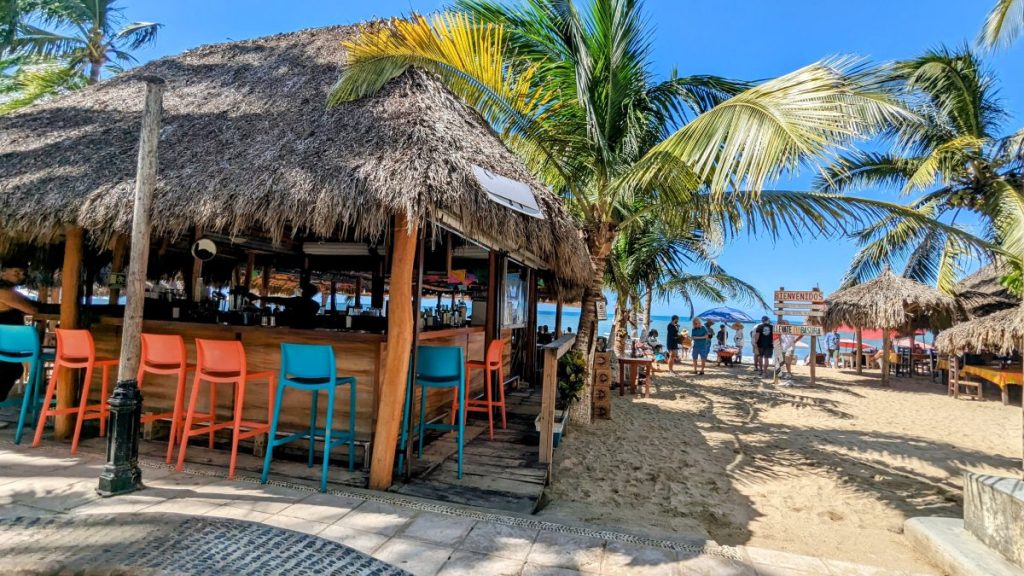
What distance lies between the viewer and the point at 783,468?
5238 mm

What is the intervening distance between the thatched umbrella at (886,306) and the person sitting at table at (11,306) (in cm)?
1602

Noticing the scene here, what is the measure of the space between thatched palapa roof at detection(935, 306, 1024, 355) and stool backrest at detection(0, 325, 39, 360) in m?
14.1

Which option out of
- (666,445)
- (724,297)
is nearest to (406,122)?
(666,445)

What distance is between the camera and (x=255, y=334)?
14.3 ft

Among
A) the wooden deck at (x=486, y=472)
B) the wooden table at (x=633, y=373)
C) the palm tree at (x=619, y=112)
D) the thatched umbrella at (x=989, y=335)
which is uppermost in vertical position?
the palm tree at (x=619, y=112)

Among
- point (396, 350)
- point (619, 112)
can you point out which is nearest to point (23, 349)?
point (396, 350)

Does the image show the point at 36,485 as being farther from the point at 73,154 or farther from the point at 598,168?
the point at 598,168

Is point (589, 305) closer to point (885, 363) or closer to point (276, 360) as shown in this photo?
point (276, 360)

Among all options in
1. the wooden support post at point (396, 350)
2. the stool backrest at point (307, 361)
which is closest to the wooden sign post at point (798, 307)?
the wooden support post at point (396, 350)

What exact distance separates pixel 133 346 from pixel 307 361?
3.42ft

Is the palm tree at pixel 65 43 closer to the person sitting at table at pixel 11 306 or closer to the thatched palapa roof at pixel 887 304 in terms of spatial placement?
the person sitting at table at pixel 11 306

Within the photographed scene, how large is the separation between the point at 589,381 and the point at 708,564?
387 centimetres

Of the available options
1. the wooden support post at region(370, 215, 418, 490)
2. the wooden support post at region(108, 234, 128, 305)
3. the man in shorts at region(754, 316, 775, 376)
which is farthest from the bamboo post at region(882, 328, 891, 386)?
the wooden support post at region(108, 234, 128, 305)

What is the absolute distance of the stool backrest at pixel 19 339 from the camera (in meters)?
4.14
